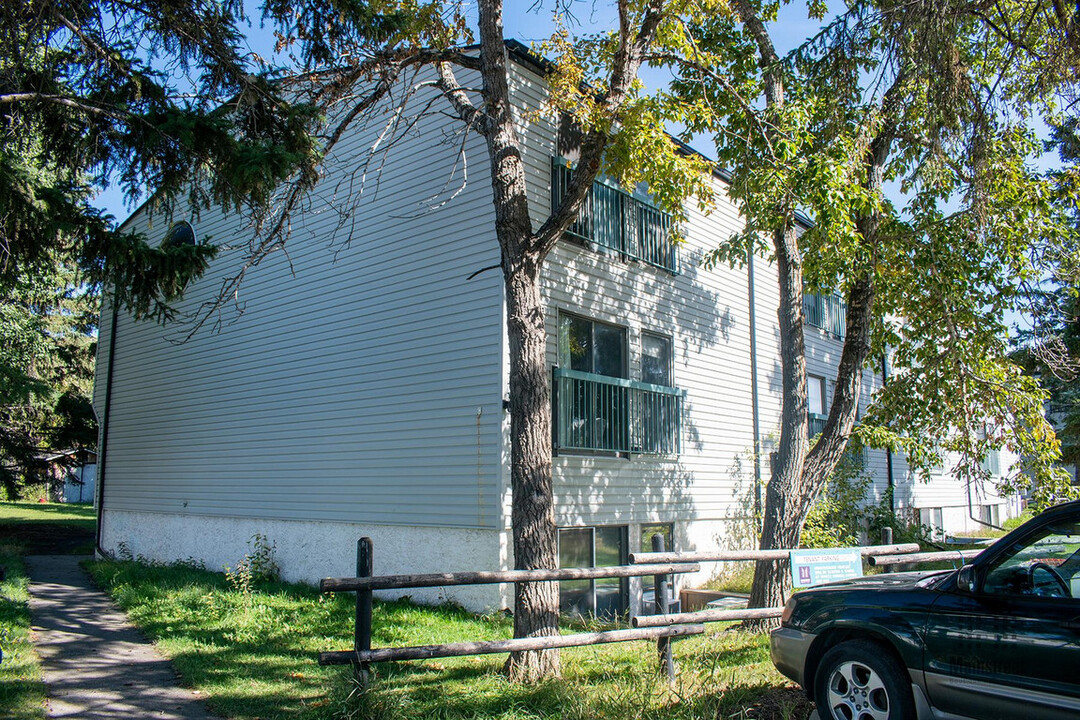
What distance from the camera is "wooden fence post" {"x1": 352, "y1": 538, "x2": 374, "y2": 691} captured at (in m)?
5.89

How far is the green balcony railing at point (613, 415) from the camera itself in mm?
11016

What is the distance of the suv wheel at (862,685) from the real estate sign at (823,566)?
5.41 ft

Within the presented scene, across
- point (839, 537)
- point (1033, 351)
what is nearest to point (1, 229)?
point (1033, 351)

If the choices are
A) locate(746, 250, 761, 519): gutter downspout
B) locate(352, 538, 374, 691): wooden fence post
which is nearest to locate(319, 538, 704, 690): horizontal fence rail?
locate(352, 538, 374, 691): wooden fence post

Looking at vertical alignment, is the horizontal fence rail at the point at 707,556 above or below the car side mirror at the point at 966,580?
below

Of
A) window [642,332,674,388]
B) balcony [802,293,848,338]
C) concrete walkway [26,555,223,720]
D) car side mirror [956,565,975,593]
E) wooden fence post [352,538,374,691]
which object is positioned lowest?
concrete walkway [26,555,223,720]

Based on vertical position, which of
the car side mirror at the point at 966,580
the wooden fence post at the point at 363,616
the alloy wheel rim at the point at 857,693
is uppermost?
the car side mirror at the point at 966,580

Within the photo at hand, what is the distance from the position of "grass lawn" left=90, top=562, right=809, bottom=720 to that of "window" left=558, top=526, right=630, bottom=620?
5.76 feet

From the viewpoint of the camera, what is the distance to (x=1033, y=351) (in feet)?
37.9

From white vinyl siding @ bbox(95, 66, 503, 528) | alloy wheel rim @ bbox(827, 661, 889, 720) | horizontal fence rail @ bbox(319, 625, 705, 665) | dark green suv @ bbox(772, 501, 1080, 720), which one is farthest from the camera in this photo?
white vinyl siding @ bbox(95, 66, 503, 528)

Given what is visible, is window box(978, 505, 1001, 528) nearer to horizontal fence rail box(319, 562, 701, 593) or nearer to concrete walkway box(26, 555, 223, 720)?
horizontal fence rail box(319, 562, 701, 593)

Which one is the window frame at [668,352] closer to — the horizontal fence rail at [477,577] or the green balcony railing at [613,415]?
the green balcony railing at [613,415]

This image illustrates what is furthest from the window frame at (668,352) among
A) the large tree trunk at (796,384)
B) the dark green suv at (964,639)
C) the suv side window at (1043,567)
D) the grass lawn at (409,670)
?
the suv side window at (1043,567)

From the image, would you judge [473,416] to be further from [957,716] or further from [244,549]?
[957,716]
